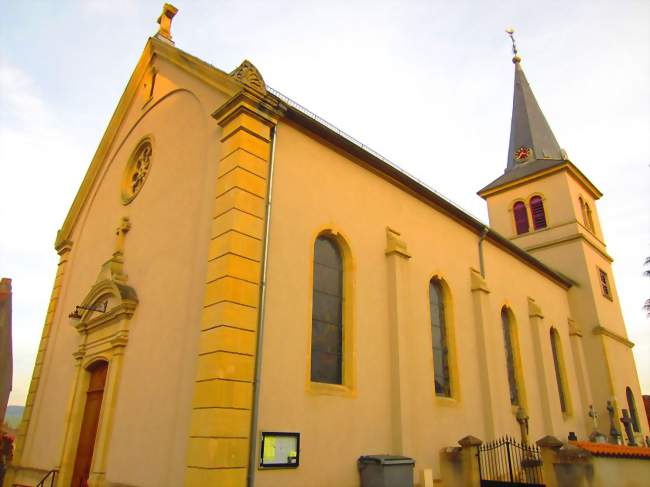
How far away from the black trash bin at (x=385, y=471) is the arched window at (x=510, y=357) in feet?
22.7

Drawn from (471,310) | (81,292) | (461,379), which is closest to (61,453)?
(81,292)

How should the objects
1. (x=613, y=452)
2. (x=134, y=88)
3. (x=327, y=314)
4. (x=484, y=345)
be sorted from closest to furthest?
(x=327, y=314), (x=613, y=452), (x=484, y=345), (x=134, y=88)

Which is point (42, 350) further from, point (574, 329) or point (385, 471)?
point (574, 329)

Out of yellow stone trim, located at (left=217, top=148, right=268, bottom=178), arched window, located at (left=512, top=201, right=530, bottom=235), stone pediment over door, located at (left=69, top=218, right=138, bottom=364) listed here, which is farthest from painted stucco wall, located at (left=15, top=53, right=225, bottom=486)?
arched window, located at (left=512, top=201, right=530, bottom=235)

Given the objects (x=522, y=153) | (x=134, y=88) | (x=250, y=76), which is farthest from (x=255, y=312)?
(x=522, y=153)

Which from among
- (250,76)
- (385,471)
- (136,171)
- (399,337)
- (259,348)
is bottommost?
(385,471)

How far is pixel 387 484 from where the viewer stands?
27.6ft

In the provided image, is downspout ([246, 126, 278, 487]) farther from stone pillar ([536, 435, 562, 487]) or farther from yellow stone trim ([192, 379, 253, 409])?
stone pillar ([536, 435, 562, 487])

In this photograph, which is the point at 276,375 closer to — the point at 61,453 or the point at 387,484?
the point at 387,484

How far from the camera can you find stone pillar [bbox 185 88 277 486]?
670 cm

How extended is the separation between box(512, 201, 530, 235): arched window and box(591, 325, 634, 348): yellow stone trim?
5643mm

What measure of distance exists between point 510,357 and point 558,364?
407cm

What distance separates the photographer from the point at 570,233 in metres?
21.6

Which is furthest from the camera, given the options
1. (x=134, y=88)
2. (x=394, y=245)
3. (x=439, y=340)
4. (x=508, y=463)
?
(x=134, y=88)
